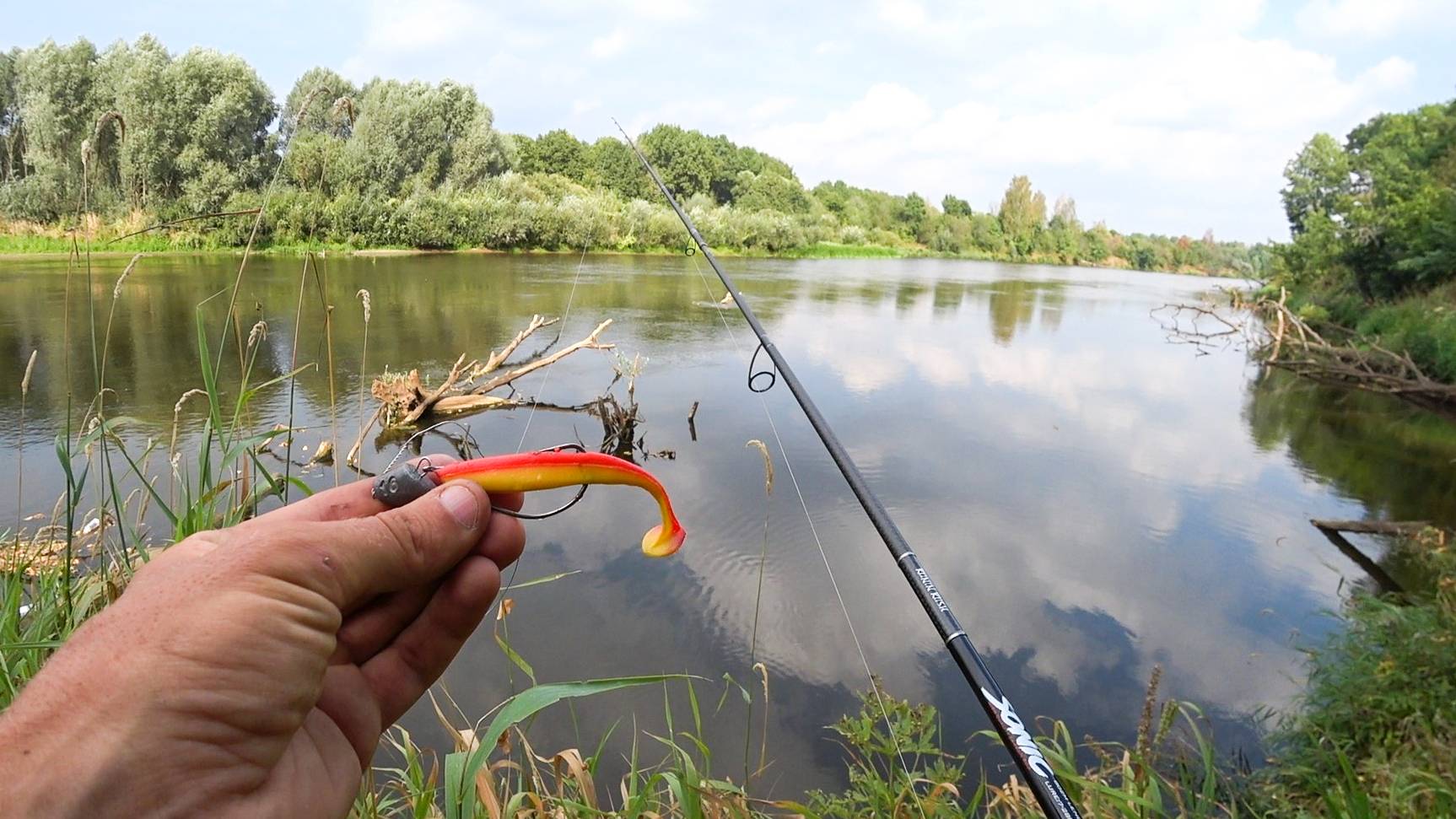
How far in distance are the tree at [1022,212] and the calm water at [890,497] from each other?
219ft

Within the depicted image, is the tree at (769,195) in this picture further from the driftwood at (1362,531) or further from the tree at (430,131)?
the driftwood at (1362,531)

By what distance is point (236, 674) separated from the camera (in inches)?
36.9

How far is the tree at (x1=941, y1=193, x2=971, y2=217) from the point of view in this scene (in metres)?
87.2

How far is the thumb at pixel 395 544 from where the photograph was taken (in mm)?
1061

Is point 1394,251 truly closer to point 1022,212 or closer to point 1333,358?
point 1333,358

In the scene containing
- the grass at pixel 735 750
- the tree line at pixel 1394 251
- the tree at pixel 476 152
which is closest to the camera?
the grass at pixel 735 750

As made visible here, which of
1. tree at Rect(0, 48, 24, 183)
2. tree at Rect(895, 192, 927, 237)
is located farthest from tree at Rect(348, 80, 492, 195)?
tree at Rect(895, 192, 927, 237)

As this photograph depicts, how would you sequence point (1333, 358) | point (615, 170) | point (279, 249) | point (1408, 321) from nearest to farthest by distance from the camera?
point (279, 249) < point (1408, 321) < point (1333, 358) < point (615, 170)

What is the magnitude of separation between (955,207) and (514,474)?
312 ft

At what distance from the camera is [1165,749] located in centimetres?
411

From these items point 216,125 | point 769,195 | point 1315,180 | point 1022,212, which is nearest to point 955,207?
point 1022,212

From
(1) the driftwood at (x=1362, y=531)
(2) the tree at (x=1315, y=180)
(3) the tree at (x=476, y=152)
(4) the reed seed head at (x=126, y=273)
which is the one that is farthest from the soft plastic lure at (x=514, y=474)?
(2) the tree at (x=1315, y=180)

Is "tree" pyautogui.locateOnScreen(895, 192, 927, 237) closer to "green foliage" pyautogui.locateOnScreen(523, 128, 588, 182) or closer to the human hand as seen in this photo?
"green foliage" pyautogui.locateOnScreen(523, 128, 588, 182)

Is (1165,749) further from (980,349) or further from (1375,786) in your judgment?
(980,349)
